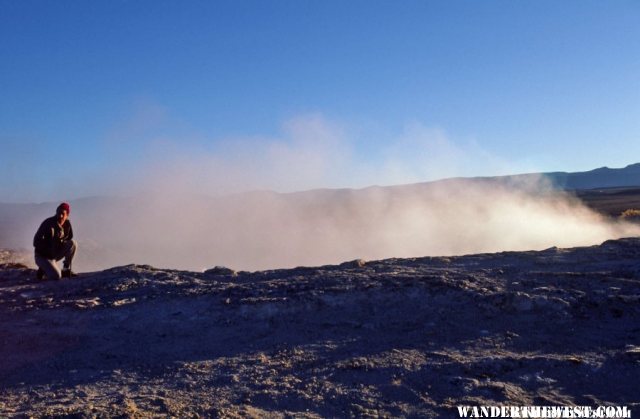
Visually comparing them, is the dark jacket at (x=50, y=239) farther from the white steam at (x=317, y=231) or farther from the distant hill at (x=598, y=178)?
the distant hill at (x=598, y=178)

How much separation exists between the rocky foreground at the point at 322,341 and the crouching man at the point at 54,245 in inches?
12.2

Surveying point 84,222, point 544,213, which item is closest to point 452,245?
point 544,213

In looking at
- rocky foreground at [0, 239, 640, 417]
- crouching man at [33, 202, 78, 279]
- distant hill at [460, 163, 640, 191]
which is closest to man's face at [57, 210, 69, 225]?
crouching man at [33, 202, 78, 279]

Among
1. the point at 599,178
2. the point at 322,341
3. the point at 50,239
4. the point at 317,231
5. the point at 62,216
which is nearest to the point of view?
the point at 322,341

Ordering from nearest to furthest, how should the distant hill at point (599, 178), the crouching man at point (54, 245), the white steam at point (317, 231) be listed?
the crouching man at point (54, 245) < the white steam at point (317, 231) < the distant hill at point (599, 178)

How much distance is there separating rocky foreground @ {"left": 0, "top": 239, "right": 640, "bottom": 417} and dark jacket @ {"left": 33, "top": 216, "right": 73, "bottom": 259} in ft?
1.60

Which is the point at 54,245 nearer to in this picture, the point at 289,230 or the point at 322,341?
the point at 322,341

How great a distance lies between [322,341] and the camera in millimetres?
Answer: 5434

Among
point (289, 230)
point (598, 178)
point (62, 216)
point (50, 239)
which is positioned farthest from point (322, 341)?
point (598, 178)

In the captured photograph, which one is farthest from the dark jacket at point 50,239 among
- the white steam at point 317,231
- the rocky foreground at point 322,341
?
the white steam at point 317,231

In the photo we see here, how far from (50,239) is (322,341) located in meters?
4.93

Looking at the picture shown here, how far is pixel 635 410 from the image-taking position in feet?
13.8

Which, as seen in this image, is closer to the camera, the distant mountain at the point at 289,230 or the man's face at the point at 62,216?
the man's face at the point at 62,216

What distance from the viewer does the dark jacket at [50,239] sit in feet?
27.0
